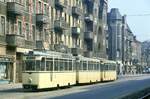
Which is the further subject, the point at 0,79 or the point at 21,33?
the point at 21,33

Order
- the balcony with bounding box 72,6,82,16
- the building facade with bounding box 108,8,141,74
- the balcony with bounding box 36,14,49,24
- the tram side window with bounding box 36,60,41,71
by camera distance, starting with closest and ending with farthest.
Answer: the tram side window with bounding box 36,60,41,71, the balcony with bounding box 36,14,49,24, the balcony with bounding box 72,6,82,16, the building facade with bounding box 108,8,141,74

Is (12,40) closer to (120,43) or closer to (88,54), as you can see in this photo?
(88,54)

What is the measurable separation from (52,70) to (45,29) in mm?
29409

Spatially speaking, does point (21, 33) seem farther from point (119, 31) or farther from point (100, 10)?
point (119, 31)

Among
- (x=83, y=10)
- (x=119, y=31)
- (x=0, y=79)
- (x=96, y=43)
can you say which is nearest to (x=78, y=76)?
(x=0, y=79)

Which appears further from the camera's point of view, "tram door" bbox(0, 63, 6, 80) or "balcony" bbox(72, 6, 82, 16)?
"balcony" bbox(72, 6, 82, 16)

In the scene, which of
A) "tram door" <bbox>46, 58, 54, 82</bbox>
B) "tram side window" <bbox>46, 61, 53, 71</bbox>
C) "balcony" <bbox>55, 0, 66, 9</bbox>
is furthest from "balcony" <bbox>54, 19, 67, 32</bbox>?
"tram side window" <bbox>46, 61, 53, 71</bbox>

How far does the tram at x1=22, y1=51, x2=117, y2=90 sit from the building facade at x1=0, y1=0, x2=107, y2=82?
95.8 inches

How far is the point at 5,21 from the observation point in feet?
179

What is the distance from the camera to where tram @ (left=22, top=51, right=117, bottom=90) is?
119 feet

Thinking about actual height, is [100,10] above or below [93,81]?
above

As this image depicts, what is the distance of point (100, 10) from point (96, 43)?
8.37 metres

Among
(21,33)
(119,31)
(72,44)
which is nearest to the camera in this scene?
(21,33)

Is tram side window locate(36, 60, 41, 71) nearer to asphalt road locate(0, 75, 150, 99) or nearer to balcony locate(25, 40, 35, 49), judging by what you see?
asphalt road locate(0, 75, 150, 99)
